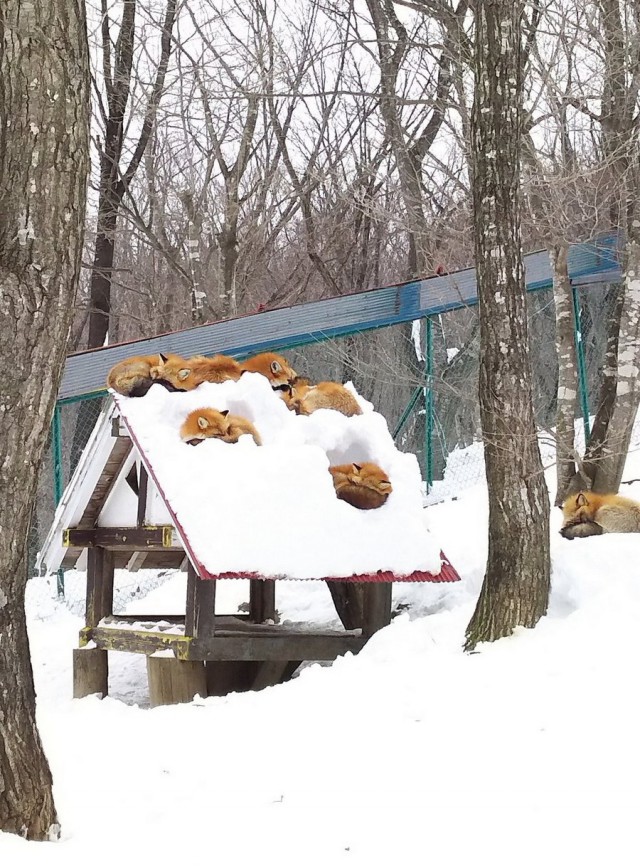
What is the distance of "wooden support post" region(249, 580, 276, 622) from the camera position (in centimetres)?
772

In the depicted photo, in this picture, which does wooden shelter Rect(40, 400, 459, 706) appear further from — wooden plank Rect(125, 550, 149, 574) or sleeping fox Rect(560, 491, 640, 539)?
sleeping fox Rect(560, 491, 640, 539)

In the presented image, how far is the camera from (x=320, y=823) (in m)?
3.49

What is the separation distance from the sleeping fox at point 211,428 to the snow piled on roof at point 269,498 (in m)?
0.06

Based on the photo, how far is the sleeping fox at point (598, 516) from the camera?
697 centimetres

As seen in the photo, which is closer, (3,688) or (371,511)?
(3,688)

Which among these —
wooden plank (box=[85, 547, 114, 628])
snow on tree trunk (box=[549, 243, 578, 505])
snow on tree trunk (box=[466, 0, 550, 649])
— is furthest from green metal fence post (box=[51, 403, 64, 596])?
snow on tree trunk (box=[466, 0, 550, 649])

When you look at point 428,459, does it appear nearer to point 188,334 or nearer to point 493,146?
point 188,334

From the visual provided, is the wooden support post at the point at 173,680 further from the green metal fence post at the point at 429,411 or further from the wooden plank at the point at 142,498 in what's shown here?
the green metal fence post at the point at 429,411

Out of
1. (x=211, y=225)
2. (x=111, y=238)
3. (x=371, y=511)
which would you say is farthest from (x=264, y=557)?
(x=211, y=225)

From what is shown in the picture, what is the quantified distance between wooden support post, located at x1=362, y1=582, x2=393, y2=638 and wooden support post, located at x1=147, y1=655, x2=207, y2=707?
1208 millimetres

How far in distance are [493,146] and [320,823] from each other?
12.9ft

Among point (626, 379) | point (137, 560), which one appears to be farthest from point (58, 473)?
point (626, 379)

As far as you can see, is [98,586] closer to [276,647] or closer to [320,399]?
[276,647]

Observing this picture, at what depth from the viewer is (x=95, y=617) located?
722 cm
